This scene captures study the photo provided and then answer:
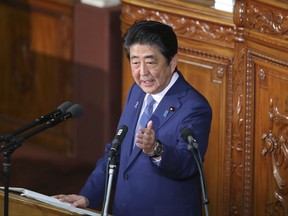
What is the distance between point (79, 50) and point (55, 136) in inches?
32.7

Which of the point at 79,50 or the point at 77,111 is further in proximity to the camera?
the point at 79,50

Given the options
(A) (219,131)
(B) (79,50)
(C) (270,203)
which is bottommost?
(C) (270,203)

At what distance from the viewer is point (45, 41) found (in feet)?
30.6

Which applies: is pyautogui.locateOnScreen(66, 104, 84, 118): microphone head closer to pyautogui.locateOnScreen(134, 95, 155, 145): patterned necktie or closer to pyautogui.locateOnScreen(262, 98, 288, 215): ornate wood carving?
pyautogui.locateOnScreen(134, 95, 155, 145): patterned necktie

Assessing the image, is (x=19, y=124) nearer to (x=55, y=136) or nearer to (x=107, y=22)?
(x=55, y=136)

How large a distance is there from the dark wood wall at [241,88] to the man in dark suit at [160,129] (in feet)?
2.84

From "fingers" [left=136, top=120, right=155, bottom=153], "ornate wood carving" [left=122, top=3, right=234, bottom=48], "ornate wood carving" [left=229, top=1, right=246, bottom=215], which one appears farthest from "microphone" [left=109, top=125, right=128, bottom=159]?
"ornate wood carving" [left=122, top=3, right=234, bottom=48]

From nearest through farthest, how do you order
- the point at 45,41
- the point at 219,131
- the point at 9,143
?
the point at 9,143
the point at 219,131
the point at 45,41

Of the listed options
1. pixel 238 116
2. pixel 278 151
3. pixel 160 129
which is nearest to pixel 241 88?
pixel 238 116

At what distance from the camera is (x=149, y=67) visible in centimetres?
549

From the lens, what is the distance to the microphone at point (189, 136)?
486 cm

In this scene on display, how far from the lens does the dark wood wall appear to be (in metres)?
6.27

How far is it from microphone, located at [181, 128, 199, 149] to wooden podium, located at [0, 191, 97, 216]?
0.70 m

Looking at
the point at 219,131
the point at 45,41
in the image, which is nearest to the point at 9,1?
the point at 45,41
